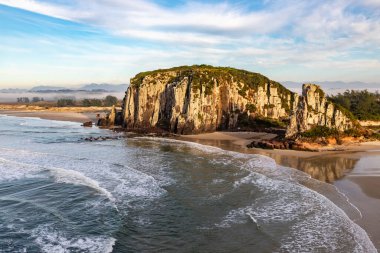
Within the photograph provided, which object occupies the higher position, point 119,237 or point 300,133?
point 300,133

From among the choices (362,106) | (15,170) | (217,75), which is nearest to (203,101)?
(217,75)

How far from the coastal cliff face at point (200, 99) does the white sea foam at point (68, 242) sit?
42.5 m

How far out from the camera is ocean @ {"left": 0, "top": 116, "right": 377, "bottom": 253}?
16062 millimetres

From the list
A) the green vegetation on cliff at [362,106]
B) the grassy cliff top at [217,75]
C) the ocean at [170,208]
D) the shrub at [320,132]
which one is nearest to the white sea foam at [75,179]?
the ocean at [170,208]

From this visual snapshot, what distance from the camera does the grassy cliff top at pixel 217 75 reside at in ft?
212

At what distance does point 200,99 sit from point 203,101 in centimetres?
71

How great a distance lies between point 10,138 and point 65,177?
97.0 ft

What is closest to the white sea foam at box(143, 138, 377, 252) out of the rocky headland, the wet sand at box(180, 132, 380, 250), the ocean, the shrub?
the ocean

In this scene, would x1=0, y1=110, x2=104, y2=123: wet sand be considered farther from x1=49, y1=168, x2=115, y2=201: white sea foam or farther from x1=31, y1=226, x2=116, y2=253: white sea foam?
x1=31, y1=226, x2=116, y2=253: white sea foam

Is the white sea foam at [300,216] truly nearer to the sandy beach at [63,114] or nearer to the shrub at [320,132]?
the shrub at [320,132]

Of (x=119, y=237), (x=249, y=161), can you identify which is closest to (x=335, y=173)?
(x=249, y=161)

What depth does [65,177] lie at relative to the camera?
1097 inches

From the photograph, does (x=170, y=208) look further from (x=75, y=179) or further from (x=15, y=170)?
(x=15, y=170)

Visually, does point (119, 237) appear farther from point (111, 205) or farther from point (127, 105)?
point (127, 105)
